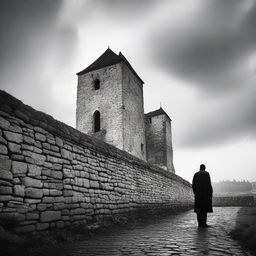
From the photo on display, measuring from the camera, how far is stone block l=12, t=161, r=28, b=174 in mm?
4150

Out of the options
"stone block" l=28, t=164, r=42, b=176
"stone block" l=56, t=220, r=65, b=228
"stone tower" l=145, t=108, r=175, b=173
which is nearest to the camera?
"stone block" l=28, t=164, r=42, b=176

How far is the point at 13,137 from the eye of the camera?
4.26 m

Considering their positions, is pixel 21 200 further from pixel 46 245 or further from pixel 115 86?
pixel 115 86

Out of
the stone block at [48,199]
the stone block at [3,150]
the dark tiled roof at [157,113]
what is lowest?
the stone block at [48,199]

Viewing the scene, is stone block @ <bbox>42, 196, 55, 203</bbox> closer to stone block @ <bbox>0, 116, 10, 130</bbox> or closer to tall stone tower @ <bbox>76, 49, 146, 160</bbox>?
stone block @ <bbox>0, 116, 10, 130</bbox>

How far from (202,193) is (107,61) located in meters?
17.7

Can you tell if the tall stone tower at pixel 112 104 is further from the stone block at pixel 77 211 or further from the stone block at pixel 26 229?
the stone block at pixel 26 229

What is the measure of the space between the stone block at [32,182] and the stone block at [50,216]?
1.77 ft

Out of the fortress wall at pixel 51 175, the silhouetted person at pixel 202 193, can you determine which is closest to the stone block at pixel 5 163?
the fortress wall at pixel 51 175

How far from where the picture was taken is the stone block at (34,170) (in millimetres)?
4475

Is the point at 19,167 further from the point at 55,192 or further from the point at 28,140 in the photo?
the point at 55,192

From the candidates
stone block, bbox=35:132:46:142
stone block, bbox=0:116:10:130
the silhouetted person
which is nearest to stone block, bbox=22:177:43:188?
stone block, bbox=35:132:46:142

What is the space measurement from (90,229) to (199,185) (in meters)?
3.28

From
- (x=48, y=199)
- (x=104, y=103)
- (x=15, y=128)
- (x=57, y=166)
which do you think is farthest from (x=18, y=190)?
(x=104, y=103)
